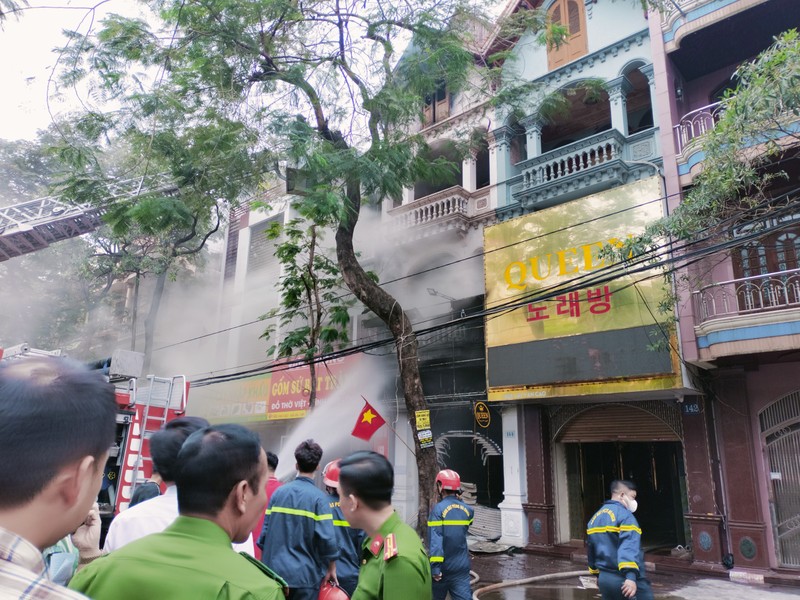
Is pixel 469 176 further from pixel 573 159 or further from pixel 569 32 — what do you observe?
pixel 569 32

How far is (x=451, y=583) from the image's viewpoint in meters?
5.57

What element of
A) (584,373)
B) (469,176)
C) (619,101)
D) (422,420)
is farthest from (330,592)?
(469,176)

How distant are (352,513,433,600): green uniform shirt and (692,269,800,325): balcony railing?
854cm

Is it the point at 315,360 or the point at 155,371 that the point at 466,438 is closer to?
the point at 315,360

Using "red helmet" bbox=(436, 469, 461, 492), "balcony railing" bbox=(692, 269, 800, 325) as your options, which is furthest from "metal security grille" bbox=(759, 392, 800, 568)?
"red helmet" bbox=(436, 469, 461, 492)

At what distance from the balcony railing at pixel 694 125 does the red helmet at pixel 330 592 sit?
10.4m

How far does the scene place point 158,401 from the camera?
9047 mm

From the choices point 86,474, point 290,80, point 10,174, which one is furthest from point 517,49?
point 10,174

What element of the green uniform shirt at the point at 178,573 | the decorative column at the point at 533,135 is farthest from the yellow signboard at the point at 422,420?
the decorative column at the point at 533,135

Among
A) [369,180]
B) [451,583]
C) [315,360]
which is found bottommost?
[451,583]

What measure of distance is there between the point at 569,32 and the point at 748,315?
835cm

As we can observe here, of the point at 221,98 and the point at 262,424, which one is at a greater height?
the point at 221,98

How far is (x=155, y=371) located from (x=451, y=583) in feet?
64.2

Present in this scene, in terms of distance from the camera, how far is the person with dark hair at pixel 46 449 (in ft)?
3.92
